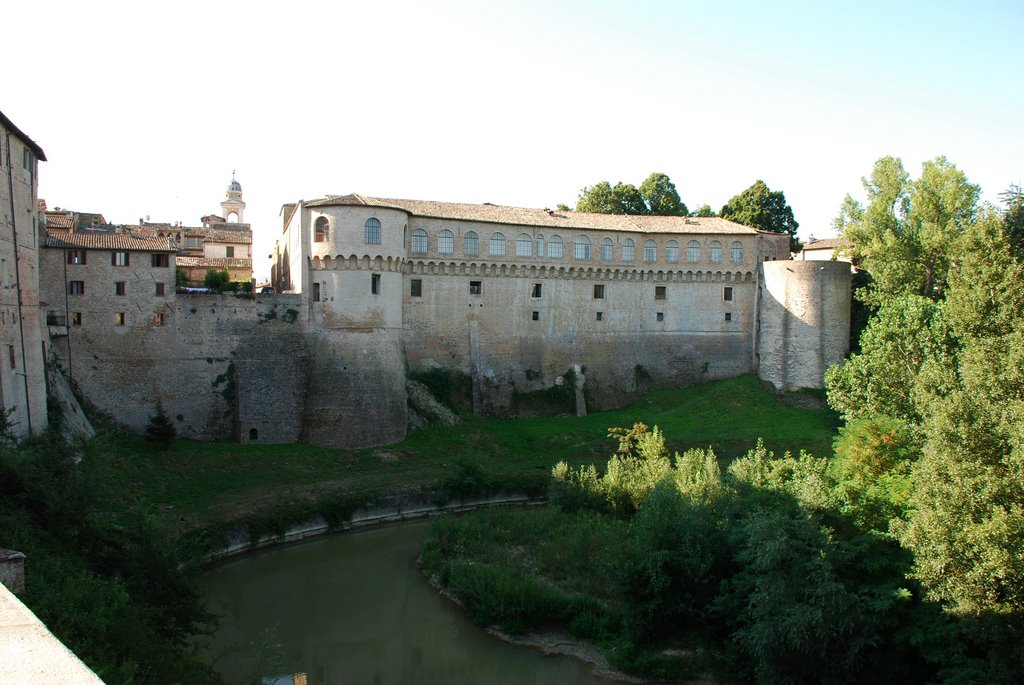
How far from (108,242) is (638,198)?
30652 mm

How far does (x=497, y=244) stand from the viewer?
113 ft

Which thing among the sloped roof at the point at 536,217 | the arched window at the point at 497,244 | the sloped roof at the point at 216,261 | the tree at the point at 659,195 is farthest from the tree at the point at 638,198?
the sloped roof at the point at 216,261

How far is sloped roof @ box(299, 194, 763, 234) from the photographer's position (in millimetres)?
31000

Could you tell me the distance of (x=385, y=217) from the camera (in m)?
30.6

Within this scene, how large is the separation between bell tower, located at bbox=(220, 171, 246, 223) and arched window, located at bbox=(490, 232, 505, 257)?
3311cm

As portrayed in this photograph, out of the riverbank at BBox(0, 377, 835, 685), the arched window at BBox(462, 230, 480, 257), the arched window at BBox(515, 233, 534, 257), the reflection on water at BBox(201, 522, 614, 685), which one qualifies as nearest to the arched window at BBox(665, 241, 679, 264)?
the riverbank at BBox(0, 377, 835, 685)

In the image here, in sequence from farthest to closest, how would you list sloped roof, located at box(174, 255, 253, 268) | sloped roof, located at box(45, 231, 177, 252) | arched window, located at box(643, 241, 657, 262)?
1. sloped roof, located at box(174, 255, 253, 268)
2. arched window, located at box(643, 241, 657, 262)
3. sloped roof, located at box(45, 231, 177, 252)

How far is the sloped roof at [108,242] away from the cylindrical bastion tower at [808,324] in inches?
983

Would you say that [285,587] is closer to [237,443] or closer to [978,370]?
[237,443]

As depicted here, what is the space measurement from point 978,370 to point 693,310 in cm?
2410

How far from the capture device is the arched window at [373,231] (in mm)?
30227

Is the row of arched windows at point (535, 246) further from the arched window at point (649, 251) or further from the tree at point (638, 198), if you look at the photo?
the tree at point (638, 198)

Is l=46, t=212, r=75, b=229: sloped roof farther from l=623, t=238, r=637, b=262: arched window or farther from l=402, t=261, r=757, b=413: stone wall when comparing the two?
l=623, t=238, r=637, b=262: arched window

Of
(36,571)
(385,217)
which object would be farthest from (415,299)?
(36,571)
